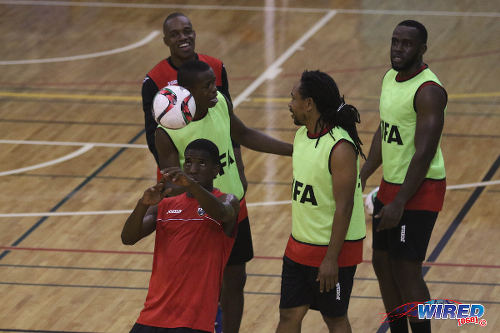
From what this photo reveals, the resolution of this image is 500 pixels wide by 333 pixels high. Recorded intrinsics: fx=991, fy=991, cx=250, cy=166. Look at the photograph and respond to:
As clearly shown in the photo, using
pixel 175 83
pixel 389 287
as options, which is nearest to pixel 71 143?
pixel 175 83

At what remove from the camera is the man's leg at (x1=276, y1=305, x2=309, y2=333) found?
5.21 m

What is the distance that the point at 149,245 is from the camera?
8.09m

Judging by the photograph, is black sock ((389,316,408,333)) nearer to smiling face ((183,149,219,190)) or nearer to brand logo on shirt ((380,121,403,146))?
brand logo on shirt ((380,121,403,146))

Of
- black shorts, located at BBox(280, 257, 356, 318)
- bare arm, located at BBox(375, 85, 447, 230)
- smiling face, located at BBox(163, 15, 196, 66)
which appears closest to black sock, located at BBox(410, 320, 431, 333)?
bare arm, located at BBox(375, 85, 447, 230)

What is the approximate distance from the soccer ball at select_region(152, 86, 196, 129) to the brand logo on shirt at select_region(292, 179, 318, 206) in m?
0.72

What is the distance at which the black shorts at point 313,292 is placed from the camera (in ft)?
16.9

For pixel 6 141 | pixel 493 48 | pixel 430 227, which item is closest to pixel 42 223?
pixel 6 141

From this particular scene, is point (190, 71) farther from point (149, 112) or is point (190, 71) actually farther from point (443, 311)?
point (443, 311)

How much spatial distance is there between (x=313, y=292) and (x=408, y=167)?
96 centimetres

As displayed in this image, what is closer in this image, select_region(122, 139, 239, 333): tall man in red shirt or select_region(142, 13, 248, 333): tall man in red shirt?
select_region(122, 139, 239, 333): tall man in red shirt

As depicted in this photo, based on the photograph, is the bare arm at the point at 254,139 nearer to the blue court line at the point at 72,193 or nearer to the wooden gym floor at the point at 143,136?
the wooden gym floor at the point at 143,136

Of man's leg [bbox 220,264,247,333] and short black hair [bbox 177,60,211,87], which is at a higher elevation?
short black hair [bbox 177,60,211,87]

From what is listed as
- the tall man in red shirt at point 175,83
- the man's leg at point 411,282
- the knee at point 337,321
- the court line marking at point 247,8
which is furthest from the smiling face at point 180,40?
the court line marking at point 247,8

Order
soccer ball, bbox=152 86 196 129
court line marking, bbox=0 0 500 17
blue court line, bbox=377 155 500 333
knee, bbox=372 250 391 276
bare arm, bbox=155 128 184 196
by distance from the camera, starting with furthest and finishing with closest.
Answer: court line marking, bbox=0 0 500 17, blue court line, bbox=377 155 500 333, knee, bbox=372 250 391 276, bare arm, bbox=155 128 184 196, soccer ball, bbox=152 86 196 129
